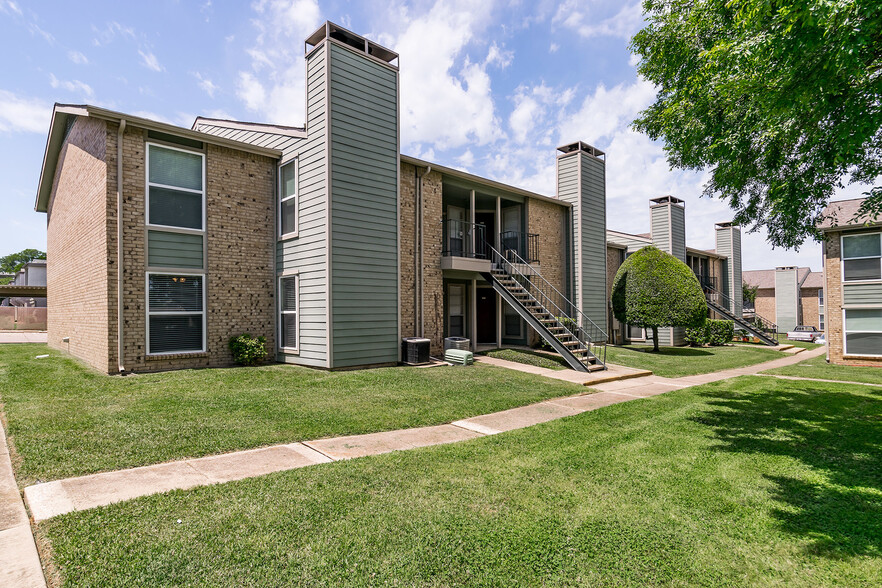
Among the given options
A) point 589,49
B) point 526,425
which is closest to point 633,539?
point 526,425

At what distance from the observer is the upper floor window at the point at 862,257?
582 inches

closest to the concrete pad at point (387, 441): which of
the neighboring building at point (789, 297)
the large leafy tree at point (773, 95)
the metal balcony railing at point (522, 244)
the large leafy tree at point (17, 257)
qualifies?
the large leafy tree at point (773, 95)

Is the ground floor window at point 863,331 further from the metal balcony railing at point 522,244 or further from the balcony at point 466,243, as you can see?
the balcony at point 466,243

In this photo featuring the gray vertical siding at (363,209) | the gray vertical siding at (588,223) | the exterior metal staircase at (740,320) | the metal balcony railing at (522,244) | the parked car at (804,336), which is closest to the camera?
the gray vertical siding at (363,209)

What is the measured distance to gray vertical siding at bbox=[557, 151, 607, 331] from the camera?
1678 cm

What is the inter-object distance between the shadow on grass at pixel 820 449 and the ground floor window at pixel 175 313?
9.95 meters

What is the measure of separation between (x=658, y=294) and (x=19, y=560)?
692 inches

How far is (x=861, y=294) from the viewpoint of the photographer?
15.0 metres

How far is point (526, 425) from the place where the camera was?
6242 millimetres

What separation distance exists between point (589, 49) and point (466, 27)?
118 inches

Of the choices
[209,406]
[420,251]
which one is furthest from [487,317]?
[209,406]

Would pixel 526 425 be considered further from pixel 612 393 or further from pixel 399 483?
pixel 612 393

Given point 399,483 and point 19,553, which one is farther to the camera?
point 399,483

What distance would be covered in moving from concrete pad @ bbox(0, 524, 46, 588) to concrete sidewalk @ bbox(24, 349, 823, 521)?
0.82 ft
